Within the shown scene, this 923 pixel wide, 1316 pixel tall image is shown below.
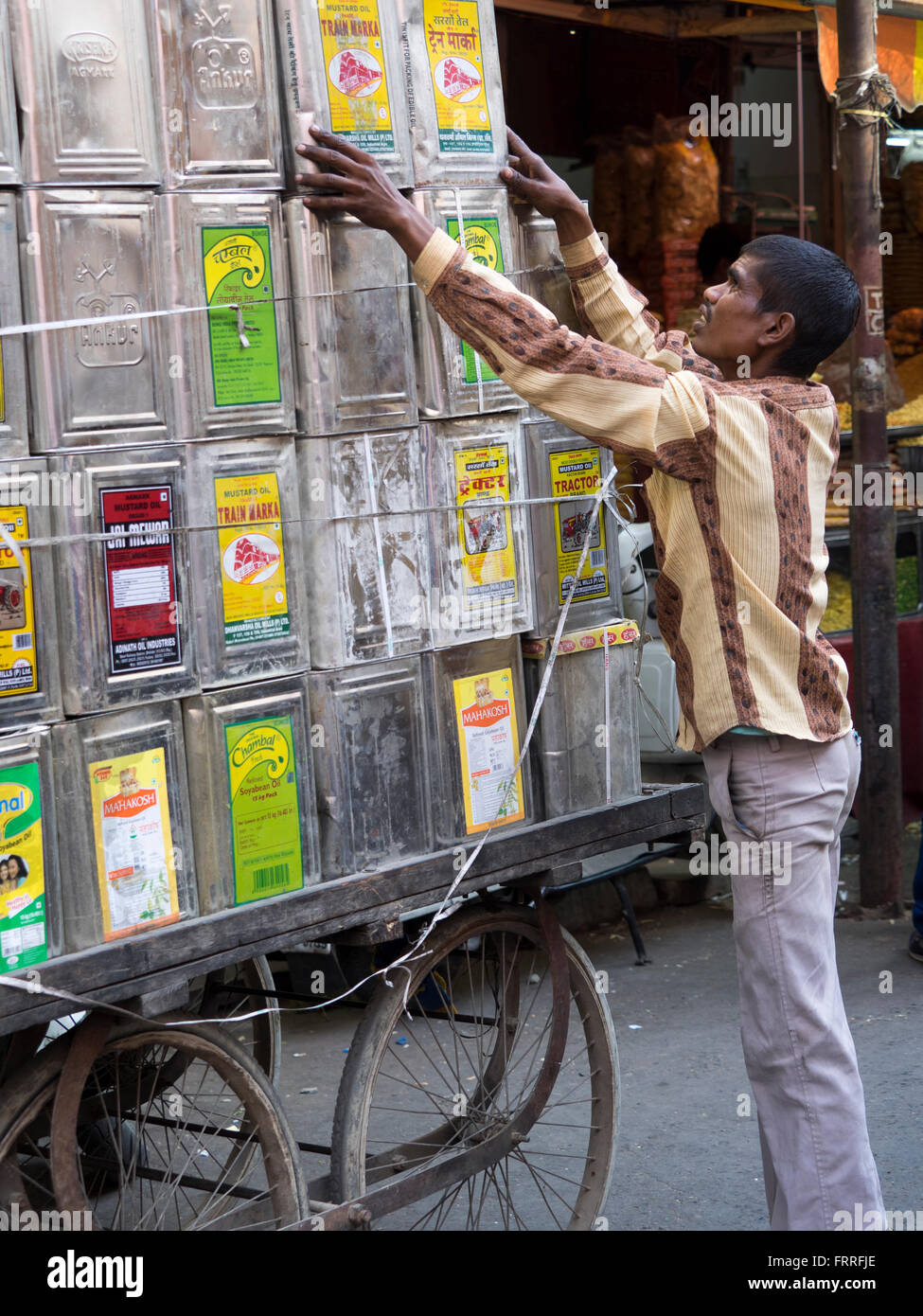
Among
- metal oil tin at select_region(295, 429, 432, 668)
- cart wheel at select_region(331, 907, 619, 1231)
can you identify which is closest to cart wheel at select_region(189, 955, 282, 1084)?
cart wheel at select_region(331, 907, 619, 1231)

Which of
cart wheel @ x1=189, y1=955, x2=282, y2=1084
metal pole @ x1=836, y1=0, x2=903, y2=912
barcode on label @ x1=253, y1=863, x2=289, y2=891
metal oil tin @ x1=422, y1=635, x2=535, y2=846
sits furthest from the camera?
metal pole @ x1=836, y1=0, x2=903, y2=912

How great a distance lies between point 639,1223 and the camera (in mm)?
3334

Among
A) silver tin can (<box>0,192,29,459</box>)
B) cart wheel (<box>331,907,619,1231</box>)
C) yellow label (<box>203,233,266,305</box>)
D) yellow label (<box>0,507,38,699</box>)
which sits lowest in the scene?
cart wheel (<box>331,907,619,1231</box>)

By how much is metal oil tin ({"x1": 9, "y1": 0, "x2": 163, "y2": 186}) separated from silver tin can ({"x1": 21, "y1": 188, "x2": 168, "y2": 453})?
39mm

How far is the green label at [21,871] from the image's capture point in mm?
1982

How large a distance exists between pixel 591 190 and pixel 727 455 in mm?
5256

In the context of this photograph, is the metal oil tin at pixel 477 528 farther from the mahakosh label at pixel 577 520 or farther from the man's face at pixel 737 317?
the man's face at pixel 737 317

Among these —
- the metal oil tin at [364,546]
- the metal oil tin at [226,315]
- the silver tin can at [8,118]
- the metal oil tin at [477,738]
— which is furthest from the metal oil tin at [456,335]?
the silver tin can at [8,118]

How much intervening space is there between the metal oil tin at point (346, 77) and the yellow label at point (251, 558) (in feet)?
1.64

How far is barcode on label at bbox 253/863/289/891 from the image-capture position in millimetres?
2289

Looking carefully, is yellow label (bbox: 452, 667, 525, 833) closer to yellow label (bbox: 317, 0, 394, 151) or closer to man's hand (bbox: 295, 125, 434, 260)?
man's hand (bbox: 295, 125, 434, 260)
